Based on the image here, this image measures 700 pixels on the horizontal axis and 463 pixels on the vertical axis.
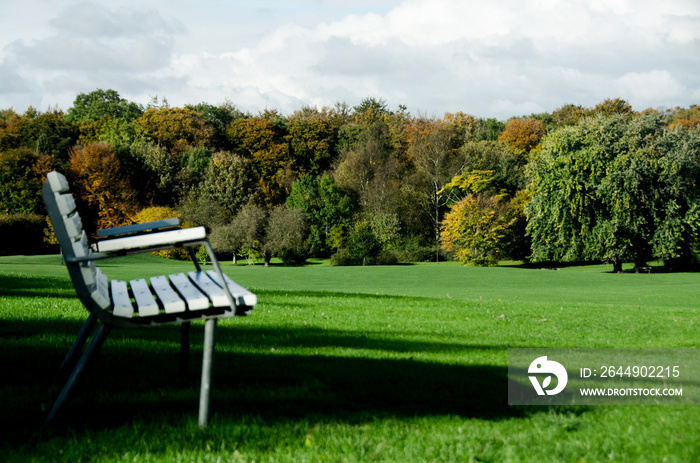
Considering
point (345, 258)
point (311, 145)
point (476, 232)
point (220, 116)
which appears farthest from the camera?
point (220, 116)

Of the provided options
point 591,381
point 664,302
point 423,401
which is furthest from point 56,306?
point 664,302

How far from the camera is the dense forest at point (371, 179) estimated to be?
3550 cm

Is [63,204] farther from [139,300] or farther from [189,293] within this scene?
[189,293]

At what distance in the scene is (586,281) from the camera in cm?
2620

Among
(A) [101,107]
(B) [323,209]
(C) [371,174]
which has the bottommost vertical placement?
(B) [323,209]

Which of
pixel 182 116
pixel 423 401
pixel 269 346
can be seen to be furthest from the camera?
pixel 182 116

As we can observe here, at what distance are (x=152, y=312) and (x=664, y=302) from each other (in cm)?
1601

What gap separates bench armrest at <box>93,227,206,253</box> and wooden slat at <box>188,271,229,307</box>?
1.00 feet

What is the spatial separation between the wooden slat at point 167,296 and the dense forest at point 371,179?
1372 inches


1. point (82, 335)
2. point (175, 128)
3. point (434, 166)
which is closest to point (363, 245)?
point (434, 166)

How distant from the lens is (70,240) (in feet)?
9.93

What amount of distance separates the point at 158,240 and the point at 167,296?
0.44 meters

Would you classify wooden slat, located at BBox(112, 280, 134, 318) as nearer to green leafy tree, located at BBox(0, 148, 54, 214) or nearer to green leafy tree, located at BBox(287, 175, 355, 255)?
green leafy tree, located at BBox(287, 175, 355, 255)

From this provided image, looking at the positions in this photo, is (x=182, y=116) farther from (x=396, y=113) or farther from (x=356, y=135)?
(x=396, y=113)
